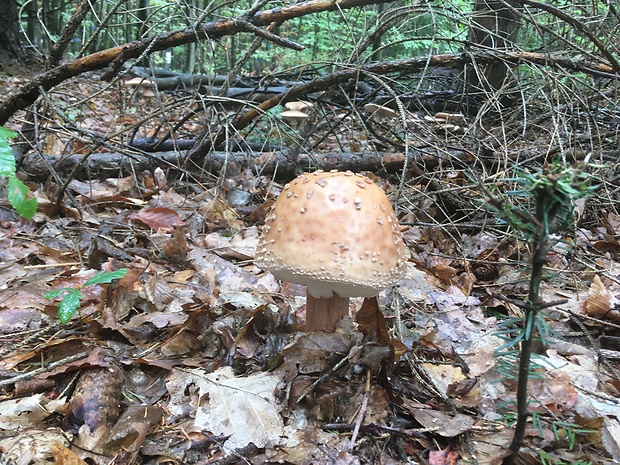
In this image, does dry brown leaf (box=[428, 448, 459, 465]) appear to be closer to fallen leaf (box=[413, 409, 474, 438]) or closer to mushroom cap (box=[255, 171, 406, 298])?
fallen leaf (box=[413, 409, 474, 438])

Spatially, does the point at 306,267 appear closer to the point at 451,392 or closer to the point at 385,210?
the point at 385,210

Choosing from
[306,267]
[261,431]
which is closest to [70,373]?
[261,431]

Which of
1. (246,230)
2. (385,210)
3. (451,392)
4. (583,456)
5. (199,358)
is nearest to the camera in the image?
(583,456)

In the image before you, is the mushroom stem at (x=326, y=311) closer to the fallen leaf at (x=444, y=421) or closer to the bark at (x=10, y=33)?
the fallen leaf at (x=444, y=421)

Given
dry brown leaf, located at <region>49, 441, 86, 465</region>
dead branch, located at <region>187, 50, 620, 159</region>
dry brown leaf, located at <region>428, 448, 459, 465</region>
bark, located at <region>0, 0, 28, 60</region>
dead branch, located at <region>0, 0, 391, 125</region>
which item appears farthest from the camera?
bark, located at <region>0, 0, 28, 60</region>

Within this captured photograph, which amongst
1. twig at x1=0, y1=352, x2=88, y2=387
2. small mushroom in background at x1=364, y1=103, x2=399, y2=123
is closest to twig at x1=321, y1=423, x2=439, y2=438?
twig at x1=0, y1=352, x2=88, y2=387

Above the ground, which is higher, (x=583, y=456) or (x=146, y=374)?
(x=583, y=456)

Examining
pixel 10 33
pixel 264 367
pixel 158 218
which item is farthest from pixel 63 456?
pixel 10 33
